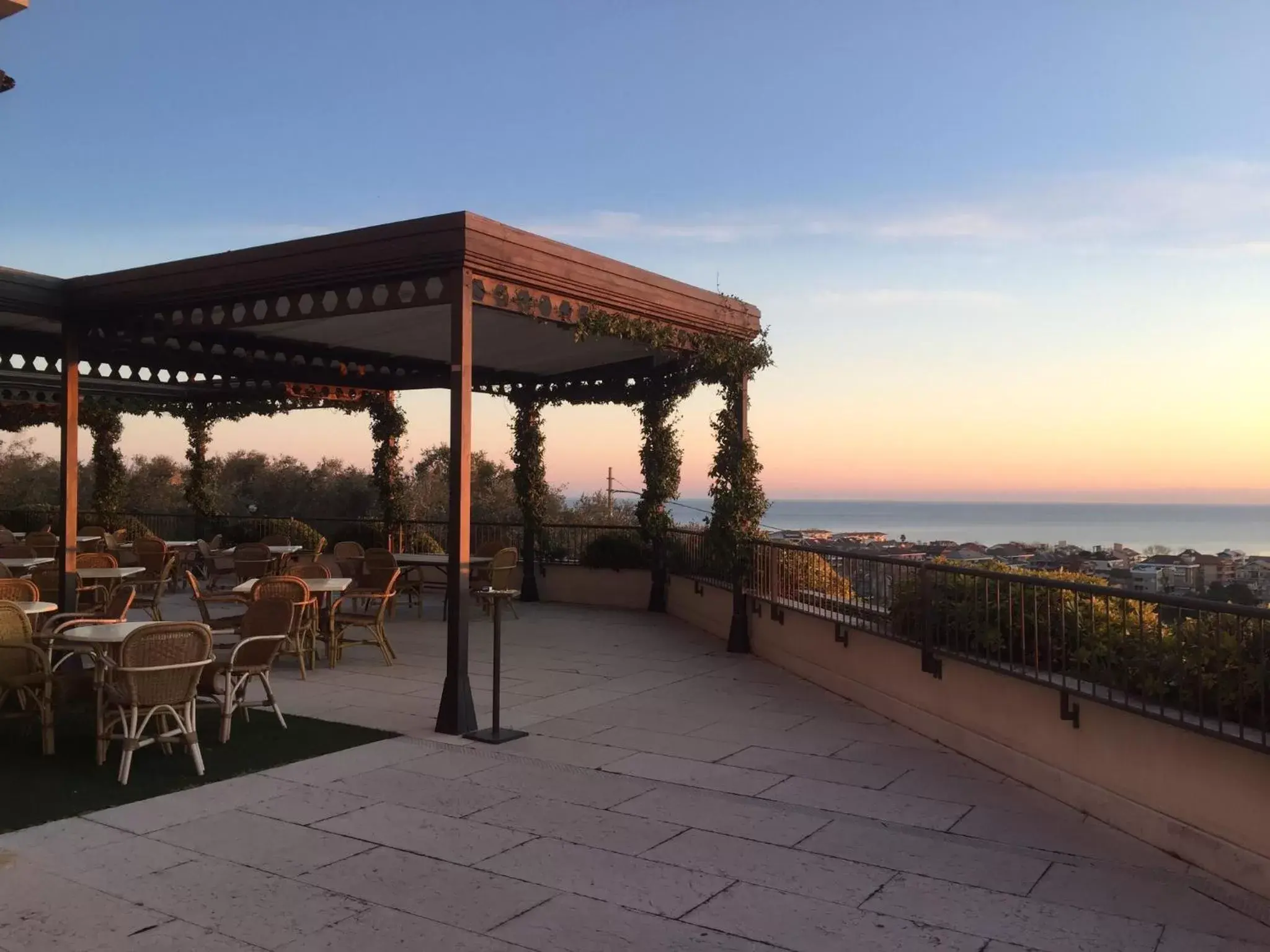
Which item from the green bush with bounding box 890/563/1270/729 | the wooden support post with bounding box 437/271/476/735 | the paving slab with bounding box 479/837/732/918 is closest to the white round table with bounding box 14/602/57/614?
the wooden support post with bounding box 437/271/476/735

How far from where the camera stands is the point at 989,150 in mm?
10133

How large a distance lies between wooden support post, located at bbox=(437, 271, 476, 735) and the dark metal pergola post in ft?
12.2

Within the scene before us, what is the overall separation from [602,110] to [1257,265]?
772 cm

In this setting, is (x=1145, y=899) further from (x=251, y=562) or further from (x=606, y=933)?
(x=251, y=562)

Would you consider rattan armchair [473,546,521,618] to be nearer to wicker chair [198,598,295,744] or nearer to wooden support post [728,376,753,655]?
wooden support post [728,376,753,655]

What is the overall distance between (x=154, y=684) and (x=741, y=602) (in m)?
5.57

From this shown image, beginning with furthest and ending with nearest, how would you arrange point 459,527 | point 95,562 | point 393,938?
point 95,562
point 459,527
point 393,938

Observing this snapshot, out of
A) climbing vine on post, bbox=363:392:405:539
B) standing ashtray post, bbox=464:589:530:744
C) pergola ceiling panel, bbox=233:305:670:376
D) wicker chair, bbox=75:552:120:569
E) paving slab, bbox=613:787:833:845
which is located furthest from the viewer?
climbing vine on post, bbox=363:392:405:539

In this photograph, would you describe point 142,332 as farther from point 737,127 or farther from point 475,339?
point 737,127

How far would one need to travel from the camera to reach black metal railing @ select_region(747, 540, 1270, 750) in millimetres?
3723

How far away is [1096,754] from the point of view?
4488mm

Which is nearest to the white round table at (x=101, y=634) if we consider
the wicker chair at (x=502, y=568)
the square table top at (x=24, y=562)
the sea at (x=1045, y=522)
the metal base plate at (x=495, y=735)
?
the metal base plate at (x=495, y=735)

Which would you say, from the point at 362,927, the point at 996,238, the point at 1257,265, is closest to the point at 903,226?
the point at 996,238

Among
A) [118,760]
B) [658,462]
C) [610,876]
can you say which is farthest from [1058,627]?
[658,462]
